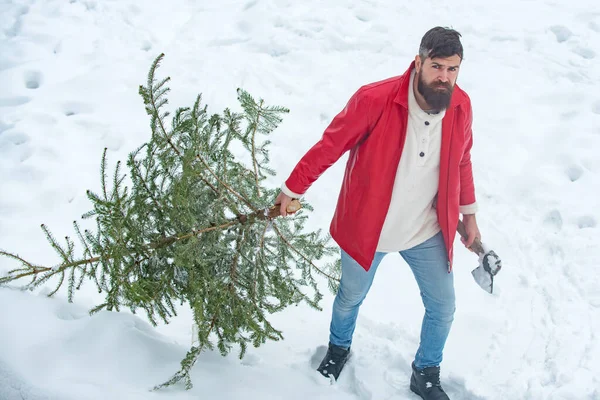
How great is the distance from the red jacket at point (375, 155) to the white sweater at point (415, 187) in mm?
43

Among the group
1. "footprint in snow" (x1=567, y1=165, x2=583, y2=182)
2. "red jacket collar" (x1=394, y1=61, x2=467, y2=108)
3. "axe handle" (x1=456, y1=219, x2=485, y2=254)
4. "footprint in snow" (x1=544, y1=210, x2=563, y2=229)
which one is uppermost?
"red jacket collar" (x1=394, y1=61, x2=467, y2=108)

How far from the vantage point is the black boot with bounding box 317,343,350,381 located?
9.65 feet

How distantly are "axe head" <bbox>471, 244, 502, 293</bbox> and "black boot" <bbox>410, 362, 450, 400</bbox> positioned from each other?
0.56 m

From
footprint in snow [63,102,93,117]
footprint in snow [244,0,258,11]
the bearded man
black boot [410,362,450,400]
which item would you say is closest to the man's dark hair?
the bearded man

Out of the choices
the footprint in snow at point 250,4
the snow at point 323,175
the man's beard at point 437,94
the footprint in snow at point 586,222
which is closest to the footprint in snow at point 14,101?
the snow at point 323,175

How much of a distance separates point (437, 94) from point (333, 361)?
166cm

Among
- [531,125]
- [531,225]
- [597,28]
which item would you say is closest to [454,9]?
[597,28]

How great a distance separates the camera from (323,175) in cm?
479

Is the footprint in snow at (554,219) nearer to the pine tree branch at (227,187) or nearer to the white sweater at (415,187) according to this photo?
the white sweater at (415,187)

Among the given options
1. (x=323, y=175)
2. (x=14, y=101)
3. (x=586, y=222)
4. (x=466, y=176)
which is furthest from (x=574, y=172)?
(x=14, y=101)

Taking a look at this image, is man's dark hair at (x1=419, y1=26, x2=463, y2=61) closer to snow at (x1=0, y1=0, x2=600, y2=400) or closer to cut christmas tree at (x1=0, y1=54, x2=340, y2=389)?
cut christmas tree at (x1=0, y1=54, x2=340, y2=389)

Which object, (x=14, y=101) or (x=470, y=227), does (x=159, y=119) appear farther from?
(x=14, y=101)

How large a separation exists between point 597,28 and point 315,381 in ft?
19.6

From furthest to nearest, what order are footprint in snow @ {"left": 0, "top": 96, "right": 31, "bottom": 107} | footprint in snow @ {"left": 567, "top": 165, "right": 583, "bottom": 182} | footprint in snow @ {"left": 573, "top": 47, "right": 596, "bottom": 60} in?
footprint in snow @ {"left": 573, "top": 47, "right": 596, "bottom": 60}
footprint in snow @ {"left": 0, "top": 96, "right": 31, "bottom": 107}
footprint in snow @ {"left": 567, "top": 165, "right": 583, "bottom": 182}
